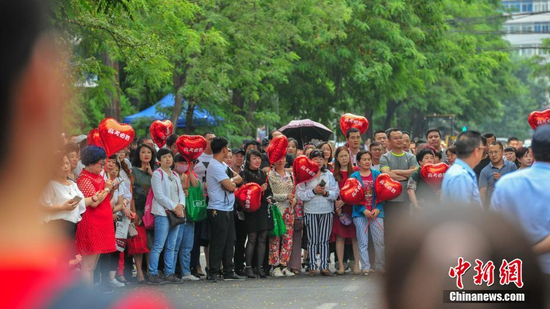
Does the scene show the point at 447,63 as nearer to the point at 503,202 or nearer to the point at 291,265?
the point at 291,265

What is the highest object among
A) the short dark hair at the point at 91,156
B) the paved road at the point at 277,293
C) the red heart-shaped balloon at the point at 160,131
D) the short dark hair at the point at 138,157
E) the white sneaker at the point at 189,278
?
the red heart-shaped balloon at the point at 160,131

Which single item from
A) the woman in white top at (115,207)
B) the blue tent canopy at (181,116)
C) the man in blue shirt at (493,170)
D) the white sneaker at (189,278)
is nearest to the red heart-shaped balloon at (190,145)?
the woman in white top at (115,207)

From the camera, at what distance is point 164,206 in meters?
11.4

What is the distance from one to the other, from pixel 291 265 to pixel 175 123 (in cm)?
1006

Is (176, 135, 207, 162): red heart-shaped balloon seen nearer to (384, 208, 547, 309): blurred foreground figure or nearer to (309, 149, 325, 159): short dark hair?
(309, 149, 325, 159): short dark hair

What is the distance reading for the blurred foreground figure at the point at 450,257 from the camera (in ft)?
6.60

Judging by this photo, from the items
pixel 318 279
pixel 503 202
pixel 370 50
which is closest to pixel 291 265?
pixel 318 279

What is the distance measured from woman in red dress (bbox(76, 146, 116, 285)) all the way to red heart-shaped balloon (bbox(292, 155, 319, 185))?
3.06m

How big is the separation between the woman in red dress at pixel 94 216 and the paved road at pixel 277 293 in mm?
964

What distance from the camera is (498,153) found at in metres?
12.4

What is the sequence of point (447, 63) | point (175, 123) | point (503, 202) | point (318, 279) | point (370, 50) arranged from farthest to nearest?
point (447, 63) < point (370, 50) < point (175, 123) < point (318, 279) < point (503, 202)

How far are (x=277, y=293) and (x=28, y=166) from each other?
8868 mm

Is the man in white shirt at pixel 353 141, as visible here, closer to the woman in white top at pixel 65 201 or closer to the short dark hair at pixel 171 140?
the short dark hair at pixel 171 140

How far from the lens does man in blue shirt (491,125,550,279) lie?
4918 mm
